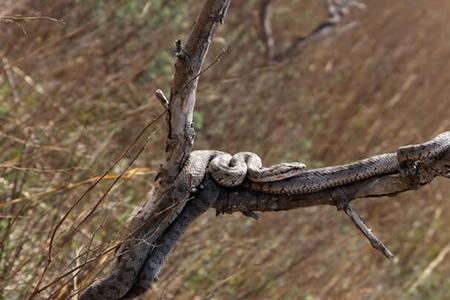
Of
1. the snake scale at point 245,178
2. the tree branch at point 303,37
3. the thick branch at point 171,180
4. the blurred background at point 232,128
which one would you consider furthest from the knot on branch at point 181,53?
the tree branch at point 303,37

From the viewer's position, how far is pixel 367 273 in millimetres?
6758

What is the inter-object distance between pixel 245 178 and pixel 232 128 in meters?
4.48

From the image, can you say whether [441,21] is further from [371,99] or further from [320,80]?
[320,80]

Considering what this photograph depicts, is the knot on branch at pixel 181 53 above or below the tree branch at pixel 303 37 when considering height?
above

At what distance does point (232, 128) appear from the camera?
779 centimetres

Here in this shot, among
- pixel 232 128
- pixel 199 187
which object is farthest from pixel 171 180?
pixel 232 128

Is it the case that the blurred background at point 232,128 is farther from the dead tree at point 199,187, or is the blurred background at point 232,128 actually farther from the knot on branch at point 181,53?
the knot on branch at point 181,53

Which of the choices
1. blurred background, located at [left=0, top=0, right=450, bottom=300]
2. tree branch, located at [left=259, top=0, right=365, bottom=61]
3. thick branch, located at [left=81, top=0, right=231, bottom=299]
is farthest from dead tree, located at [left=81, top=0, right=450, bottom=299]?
tree branch, located at [left=259, top=0, right=365, bottom=61]

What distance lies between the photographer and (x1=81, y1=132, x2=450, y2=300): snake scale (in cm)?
308

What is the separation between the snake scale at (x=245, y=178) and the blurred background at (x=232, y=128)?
221mm

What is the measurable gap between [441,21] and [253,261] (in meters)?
6.57

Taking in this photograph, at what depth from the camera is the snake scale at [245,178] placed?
3.08m

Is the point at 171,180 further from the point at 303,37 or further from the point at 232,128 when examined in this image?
the point at 232,128

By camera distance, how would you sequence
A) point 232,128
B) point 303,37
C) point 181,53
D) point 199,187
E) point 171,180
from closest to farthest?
point 181,53, point 171,180, point 199,187, point 303,37, point 232,128
